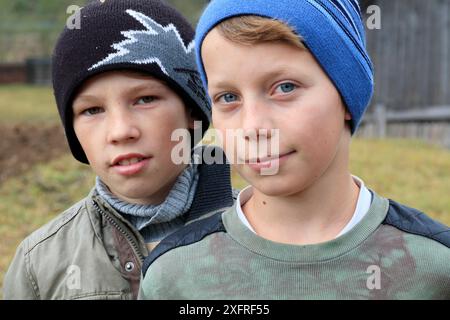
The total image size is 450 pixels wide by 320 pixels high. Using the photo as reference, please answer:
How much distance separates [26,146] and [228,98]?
266 inches

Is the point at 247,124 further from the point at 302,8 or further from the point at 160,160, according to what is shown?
the point at 160,160

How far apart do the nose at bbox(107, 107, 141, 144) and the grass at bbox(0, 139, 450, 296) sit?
2187 millimetres

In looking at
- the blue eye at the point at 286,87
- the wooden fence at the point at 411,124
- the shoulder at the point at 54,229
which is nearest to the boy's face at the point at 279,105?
the blue eye at the point at 286,87

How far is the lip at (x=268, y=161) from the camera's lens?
2021 mm

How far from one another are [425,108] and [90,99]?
8.43m

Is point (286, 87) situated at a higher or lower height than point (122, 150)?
higher

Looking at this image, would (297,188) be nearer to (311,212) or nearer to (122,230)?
(311,212)

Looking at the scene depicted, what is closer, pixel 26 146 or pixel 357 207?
pixel 357 207

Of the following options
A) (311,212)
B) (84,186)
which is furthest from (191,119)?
(84,186)

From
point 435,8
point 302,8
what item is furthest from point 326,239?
point 435,8

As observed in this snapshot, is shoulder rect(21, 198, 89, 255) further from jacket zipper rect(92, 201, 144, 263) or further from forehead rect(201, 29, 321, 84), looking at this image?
forehead rect(201, 29, 321, 84)

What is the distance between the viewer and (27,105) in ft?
49.5

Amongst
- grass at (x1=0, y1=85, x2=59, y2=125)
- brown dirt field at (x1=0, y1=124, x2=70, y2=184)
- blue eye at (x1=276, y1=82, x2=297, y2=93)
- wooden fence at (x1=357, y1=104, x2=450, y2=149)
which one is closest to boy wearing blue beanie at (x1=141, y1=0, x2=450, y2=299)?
blue eye at (x1=276, y1=82, x2=297, y2=93)

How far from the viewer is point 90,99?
2.72 m
